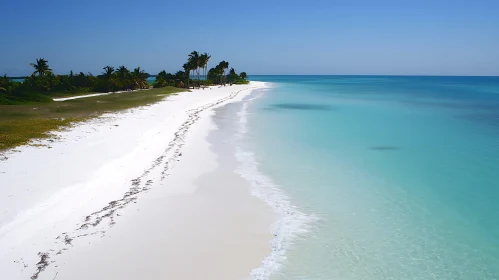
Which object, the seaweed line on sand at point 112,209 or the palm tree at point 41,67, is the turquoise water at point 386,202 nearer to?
the seaweed line on sand at point 112,209

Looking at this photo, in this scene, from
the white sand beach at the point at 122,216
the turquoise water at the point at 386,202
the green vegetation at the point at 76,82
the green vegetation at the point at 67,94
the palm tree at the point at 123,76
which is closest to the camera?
the white sand beach at the point at 122,216

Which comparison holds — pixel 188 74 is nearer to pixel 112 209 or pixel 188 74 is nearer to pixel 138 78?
pixel 138 78

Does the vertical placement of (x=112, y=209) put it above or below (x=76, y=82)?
below

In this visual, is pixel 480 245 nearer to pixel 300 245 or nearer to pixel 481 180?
pixel 300 245

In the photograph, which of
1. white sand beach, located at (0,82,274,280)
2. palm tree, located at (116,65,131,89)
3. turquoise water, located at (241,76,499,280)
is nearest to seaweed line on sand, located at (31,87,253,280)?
white sand beach, located at (0,82,274,280)

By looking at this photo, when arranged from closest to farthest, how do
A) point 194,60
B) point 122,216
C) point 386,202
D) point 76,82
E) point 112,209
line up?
point 122,216, point 112,209, point 386,202, point 76,82, point 194,60

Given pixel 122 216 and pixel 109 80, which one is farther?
pixel 109 80

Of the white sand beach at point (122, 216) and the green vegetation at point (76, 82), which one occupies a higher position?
the green vegetation at point (76, 82)

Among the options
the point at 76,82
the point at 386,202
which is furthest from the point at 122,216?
the point at 76,82

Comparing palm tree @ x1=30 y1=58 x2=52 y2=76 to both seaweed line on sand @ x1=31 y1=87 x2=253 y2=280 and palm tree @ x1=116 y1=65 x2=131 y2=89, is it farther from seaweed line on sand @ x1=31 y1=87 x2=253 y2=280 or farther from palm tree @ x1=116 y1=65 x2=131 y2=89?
seaweed line on sand @ x1=31 y1=87 x2=253 y2=280

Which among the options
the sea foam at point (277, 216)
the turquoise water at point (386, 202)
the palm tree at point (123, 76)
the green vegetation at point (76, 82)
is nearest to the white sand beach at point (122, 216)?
the sea foam at point (277, 216)
